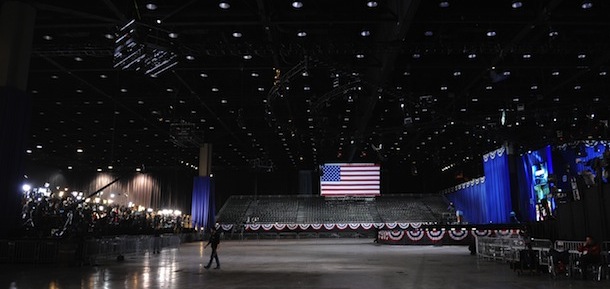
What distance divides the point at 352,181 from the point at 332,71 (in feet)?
74.5

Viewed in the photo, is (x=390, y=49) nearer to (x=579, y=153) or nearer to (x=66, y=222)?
(x=66, y=222)

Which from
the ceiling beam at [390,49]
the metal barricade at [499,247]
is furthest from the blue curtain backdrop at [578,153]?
the ceiling beam at [390,49]

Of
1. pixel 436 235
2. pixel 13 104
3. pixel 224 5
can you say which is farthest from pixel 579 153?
pixel 13 104

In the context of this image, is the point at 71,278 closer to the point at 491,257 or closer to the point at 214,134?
the point at 491,257

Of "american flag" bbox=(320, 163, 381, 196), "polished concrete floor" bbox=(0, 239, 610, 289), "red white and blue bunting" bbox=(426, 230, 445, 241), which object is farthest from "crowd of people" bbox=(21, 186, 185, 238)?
"red white and blue bunting" bbox=(426, 230, 445, 241)

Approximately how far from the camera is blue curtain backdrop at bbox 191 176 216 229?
40188 millimetres

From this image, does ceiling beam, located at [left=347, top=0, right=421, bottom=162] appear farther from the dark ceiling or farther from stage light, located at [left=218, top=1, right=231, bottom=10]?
stage light, located at [left=218, top=1, right=231, bottom=10]

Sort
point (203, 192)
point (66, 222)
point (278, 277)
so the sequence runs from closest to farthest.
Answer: point (278, 277) → point (66, 222) → point (203, 192)

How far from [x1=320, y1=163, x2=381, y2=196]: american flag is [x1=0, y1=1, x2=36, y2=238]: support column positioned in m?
28.4

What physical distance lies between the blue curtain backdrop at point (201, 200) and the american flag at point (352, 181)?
32.8ft

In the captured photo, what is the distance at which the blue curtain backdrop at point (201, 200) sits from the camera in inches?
1582

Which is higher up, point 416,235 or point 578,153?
point 578,153

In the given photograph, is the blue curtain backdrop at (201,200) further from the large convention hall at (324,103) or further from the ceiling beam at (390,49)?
the ceiling beam at (390,49)

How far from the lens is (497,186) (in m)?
34.9
